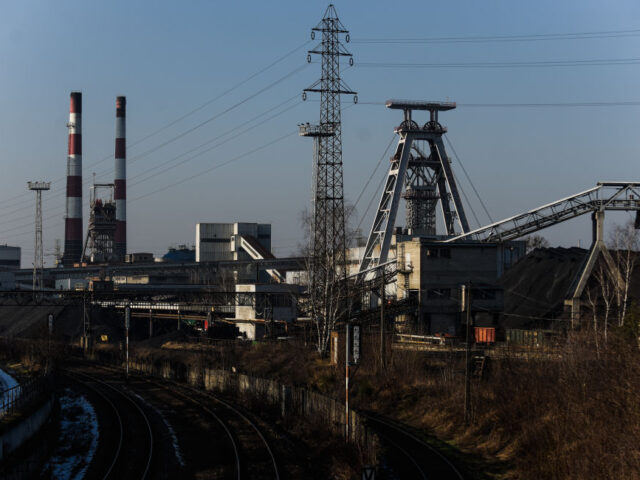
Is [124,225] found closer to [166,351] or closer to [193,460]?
[166,351]

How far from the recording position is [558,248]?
223 ft

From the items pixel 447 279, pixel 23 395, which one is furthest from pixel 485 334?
pixel 23 395

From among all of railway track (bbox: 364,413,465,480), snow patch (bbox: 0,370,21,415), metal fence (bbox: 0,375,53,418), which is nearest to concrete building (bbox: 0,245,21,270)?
snow patch (bbox: 0,370,21,415)

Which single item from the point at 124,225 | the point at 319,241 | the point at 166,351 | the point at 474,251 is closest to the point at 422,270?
the point at 474,251

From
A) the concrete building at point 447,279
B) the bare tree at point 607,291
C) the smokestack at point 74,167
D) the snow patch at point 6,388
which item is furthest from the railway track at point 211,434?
the smokestack at point 74,167

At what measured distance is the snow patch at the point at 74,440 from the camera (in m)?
21.3

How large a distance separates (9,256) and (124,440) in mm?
135240

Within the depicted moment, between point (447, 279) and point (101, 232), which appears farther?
point (101, 232)

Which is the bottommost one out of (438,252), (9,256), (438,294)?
(438,294)

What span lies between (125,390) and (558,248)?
43528 millimetres

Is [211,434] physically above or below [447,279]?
below

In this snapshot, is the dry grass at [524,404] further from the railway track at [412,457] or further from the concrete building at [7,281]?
the concrete building at [7,281]

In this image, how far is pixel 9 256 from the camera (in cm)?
14912

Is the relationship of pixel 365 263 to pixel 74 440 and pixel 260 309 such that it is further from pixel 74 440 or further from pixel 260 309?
pixel 74 440
